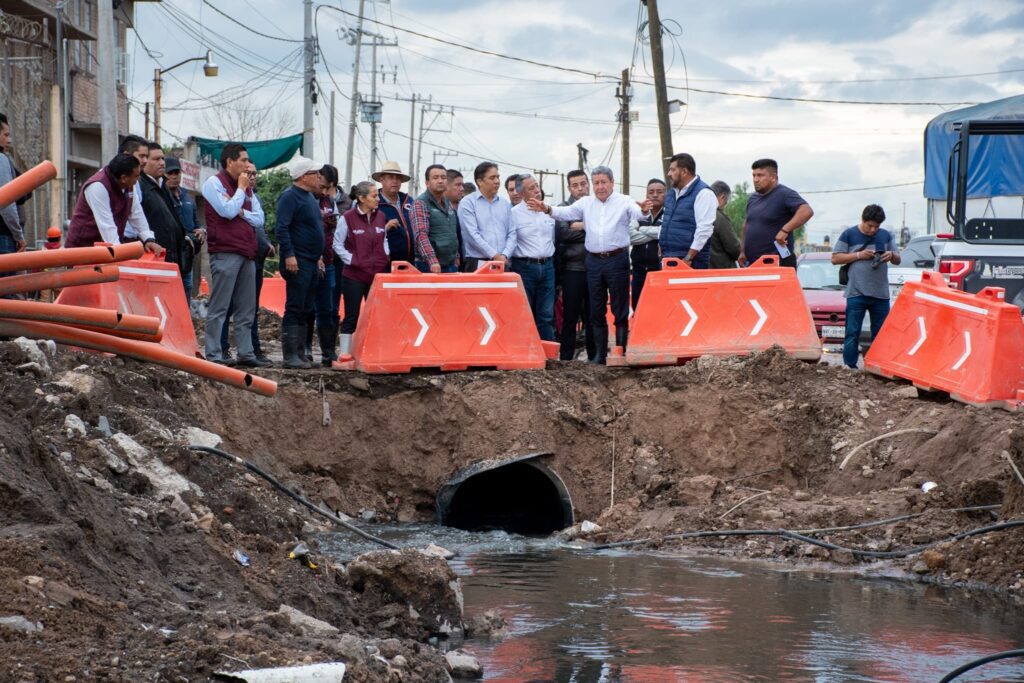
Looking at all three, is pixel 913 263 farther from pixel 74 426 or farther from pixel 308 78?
pixel 308 78

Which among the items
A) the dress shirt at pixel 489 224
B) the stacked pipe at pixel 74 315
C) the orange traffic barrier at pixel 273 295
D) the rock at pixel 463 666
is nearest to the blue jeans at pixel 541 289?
the dress shirt at pixel 489 224

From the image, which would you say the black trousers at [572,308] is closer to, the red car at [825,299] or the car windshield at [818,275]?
the red car at [825,299]

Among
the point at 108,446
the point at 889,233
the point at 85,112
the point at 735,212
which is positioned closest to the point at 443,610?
the point at 108,446

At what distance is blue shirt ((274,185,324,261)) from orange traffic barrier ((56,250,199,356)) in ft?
3.66

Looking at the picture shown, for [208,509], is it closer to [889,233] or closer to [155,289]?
[155,289]

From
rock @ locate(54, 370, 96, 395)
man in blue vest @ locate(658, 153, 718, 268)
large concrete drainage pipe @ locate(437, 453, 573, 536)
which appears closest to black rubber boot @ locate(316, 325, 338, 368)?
large concrete drainage pipe @ locate(437, 453, 573, 536)

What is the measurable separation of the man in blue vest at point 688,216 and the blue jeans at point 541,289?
126 centimetres

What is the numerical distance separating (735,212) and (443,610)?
10834 cm

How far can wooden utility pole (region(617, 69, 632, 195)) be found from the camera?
38431mm

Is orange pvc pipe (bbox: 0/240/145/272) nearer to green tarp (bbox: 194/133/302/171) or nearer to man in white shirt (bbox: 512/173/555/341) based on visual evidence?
man in white shirt (bbox: 512/173/555/341)

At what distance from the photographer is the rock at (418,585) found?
6.52 m

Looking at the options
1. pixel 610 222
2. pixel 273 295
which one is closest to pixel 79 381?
pixel 610 222

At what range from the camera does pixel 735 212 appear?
112062mm

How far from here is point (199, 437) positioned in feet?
29.8
